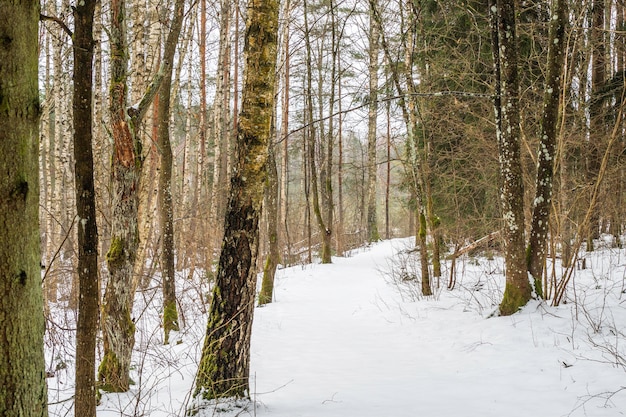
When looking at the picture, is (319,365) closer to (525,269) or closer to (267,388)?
(267,388)

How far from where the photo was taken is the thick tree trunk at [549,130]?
5086 millimetres

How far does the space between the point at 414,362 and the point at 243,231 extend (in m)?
2.43

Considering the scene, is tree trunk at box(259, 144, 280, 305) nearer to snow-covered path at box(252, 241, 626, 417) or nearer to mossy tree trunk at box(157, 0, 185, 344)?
snow-covered path at box(252, 241, 626, 417)

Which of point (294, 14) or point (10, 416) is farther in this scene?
point (294, 14)

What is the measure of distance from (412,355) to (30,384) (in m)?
A: 4.08

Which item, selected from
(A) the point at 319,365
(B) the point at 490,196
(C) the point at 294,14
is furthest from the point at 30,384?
(C) the point at 294,14

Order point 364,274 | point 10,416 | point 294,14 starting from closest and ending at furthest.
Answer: point 10,416, point 364,274, point 294,14

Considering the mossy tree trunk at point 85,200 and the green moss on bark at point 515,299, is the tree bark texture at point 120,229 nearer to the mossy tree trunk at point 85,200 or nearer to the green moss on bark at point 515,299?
the mossy tree trunk at point 85,200

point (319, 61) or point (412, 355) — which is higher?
point (319, 61)

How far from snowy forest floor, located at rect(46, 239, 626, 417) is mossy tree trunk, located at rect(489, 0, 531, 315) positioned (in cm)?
27

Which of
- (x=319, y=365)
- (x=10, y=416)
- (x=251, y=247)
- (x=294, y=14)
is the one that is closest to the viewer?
(x=10, y=416)

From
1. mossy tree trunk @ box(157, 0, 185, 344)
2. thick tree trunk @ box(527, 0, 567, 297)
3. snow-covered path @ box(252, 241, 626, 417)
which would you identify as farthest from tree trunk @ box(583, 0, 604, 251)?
mossy tree trunk @ box(157, 0, 185, 344)

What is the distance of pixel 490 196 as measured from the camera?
9695mm

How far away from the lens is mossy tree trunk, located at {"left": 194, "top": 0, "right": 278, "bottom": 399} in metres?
3.13
